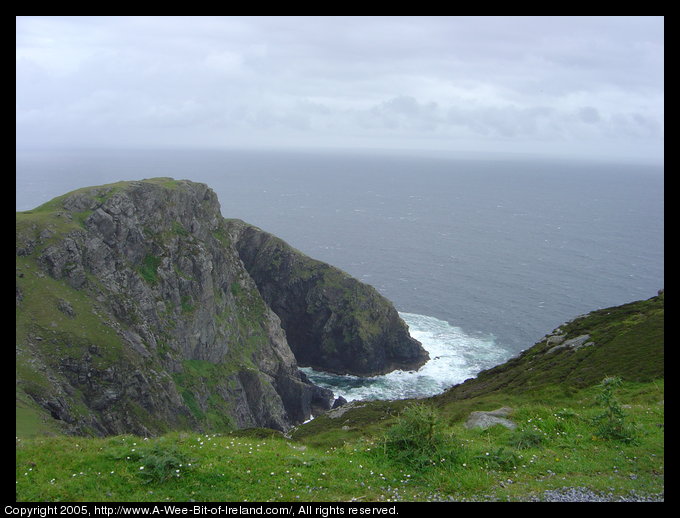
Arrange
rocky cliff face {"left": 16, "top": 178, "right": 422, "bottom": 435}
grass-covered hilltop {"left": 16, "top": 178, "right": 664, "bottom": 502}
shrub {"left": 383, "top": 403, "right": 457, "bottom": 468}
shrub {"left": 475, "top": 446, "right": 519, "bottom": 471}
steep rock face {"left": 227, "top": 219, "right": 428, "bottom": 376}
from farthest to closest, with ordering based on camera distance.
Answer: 1. steep rock face {"left": 227, "top": 219, "right": 428, "bottom": 376}
2. rocky cliff face {"left": 16, "top": 178, "right": 422, "bottom": 435}
3. shrub {"left": 383, "top": 403, "right": 457, "bottom": 468}
4. shrub {"left": 475, "top": 446, "right": 519, "bottom": 471}
5. grass-covered hilltop {"left": 16, "top": 178, "right": 664, "bottom": 502}

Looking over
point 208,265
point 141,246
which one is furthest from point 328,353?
point 141,246

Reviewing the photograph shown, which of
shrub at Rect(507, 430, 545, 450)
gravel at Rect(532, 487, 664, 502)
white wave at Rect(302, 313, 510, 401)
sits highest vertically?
gravel at Rect(532, 487, 664, 502)

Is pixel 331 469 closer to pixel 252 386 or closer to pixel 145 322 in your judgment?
pixel 145 322

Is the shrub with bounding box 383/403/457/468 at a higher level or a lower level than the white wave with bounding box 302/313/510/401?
higher

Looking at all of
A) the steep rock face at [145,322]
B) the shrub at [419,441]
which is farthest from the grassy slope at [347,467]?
the steep rock face at [145,322]

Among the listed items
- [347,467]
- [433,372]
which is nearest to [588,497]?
[347,467]

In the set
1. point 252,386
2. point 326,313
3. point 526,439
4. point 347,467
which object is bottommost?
point 252,386

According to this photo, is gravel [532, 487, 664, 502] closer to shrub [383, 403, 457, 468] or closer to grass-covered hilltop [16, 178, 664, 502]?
grass-covered hilltop [16, 178, 664, 502]

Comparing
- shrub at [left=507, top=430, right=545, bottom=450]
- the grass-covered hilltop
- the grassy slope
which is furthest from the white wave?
the grassy slope
